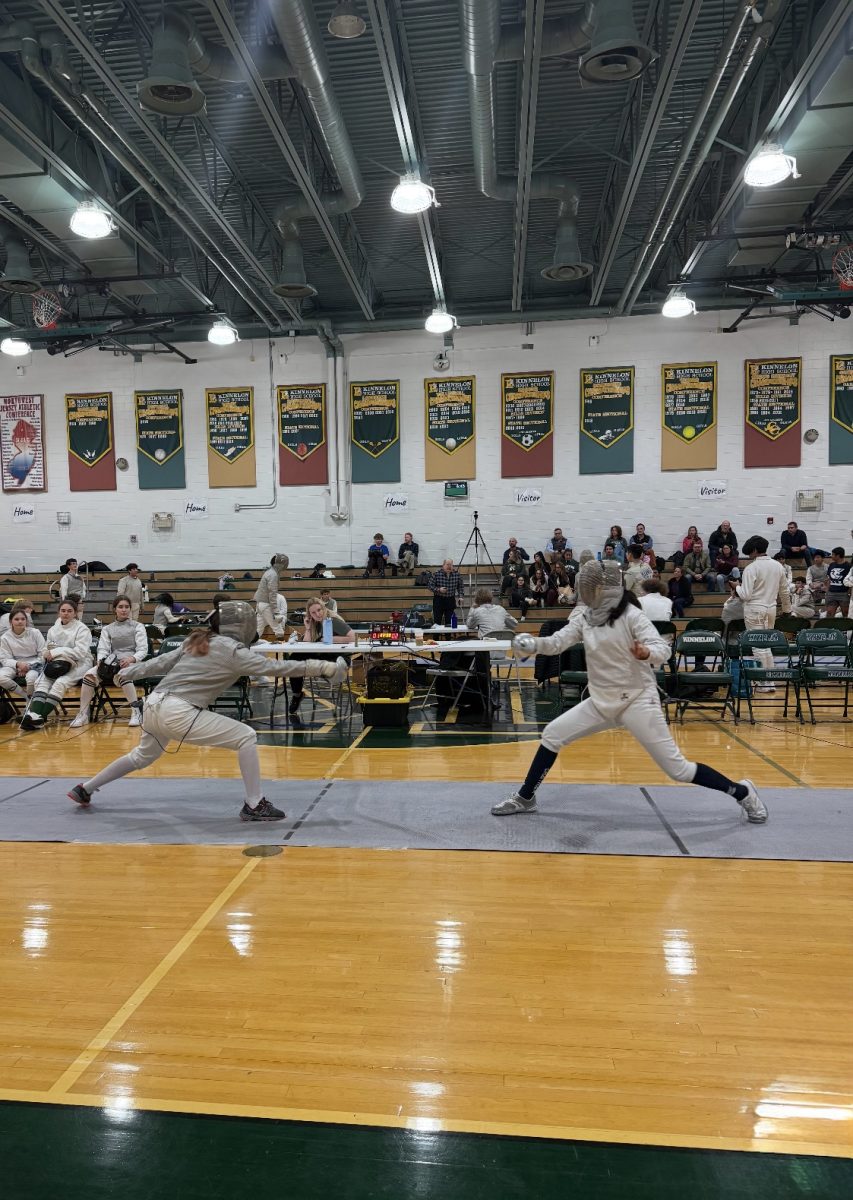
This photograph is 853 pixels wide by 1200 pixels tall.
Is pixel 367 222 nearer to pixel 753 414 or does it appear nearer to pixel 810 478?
pixel 753 414

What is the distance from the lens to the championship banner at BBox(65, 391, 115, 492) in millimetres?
17672

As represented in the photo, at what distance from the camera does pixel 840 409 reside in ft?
50.9

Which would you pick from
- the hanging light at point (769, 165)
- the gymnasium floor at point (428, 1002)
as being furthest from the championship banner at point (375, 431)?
the gymnasium floor at point (428, 1002)

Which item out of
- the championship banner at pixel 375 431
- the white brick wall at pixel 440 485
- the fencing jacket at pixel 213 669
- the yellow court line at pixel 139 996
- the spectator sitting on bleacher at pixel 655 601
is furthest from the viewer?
the championship banner at pixel 375 431

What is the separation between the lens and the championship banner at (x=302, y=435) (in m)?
17.1

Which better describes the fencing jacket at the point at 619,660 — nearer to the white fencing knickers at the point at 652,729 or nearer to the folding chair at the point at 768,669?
the white fencing knickers at the point at 652,729

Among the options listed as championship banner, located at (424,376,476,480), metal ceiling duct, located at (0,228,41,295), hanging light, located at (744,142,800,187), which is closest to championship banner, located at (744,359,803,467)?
championship banner, located at (424,376,476,480)

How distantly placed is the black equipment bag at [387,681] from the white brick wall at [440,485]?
30.6 ft

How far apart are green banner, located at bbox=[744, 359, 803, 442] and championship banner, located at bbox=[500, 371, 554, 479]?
14.2ft

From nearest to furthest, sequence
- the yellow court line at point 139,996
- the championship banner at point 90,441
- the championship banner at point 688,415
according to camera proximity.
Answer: the yellow court line at point 139,996 → the championship banner at point 688,415 → the championship banner at point 90,441

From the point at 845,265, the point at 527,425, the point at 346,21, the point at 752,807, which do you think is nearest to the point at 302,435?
the point at 527,425

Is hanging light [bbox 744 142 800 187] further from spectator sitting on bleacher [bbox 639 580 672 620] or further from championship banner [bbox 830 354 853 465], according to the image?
championship banner [bbox 830 354 853 465]

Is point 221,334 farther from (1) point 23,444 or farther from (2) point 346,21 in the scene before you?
(1) point 23,444

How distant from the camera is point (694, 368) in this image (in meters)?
16.0
